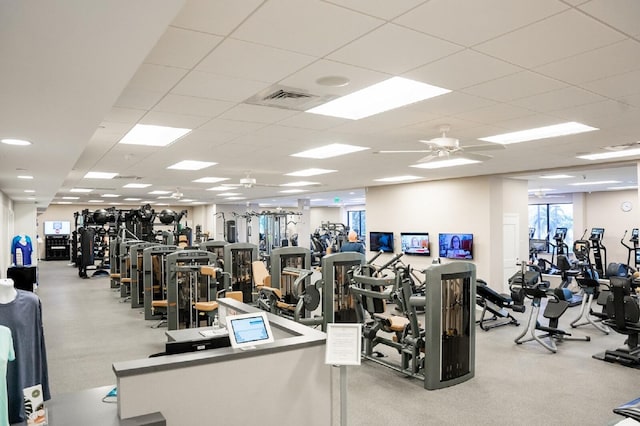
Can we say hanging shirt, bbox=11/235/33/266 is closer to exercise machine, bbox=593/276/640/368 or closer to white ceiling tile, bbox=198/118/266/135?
white ceiling tile, bbox=198/118/266/135

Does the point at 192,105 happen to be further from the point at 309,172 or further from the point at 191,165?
the point at 309,172

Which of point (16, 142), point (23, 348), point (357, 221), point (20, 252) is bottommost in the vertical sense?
point (23, 348)

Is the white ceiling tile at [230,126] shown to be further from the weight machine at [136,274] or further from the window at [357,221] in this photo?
the window at [357,221]

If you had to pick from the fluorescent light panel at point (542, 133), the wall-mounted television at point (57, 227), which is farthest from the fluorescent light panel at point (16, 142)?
the wall-mounted television at point (57, 227)

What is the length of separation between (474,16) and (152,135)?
12.8 feet

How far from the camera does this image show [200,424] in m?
2.18

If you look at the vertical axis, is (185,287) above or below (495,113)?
below

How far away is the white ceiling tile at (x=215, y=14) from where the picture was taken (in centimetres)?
199

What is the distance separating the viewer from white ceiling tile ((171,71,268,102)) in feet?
10.0

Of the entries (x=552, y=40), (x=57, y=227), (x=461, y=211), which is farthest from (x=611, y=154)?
(x=57, y=227)

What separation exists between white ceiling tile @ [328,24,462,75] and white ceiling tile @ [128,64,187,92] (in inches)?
42.1

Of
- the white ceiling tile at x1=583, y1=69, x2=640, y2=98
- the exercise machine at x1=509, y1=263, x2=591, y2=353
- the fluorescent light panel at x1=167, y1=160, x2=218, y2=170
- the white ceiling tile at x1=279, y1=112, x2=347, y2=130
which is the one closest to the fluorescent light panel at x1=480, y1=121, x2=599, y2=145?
the white ceiling tile at x1=583, y1=69, x2=640, y2=98

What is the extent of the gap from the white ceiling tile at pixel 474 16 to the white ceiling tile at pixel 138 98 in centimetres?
206

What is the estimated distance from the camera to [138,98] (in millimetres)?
3508
